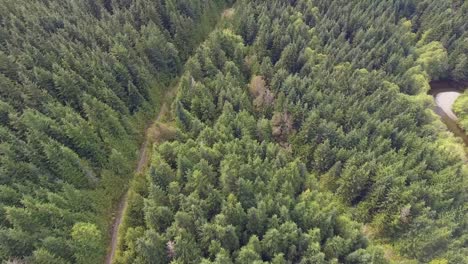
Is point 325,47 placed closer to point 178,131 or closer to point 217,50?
point 217,50

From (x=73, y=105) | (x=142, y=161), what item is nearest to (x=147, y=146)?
(x=142, y=161)

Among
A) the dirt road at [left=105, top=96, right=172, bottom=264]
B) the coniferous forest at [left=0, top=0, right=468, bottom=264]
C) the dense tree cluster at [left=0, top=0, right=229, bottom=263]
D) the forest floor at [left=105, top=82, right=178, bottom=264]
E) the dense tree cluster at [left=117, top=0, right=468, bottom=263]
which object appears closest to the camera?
the dense tree cluster at [left=0, top=0, right=229, bottom=263]

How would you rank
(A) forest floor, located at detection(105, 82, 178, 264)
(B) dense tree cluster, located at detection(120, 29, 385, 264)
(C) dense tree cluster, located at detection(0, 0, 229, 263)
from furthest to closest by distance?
1. (A) forest floor, located at detection(105, 82, 178, 264)
2. (C) dense tree cluster, located at detection(0, 0, 229, 263)
3. (B) dense tree cluster, located at detection(120, 29, 385, 264)

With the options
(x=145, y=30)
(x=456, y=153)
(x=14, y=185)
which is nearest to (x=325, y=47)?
(x=456, y=153)

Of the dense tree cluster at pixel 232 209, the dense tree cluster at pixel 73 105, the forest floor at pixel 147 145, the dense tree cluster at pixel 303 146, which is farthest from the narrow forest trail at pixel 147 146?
the dense tree cluster at pixel 303 146

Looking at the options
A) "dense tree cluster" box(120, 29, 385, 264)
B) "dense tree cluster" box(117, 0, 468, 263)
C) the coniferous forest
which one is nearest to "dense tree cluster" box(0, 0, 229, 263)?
the coniferous forest

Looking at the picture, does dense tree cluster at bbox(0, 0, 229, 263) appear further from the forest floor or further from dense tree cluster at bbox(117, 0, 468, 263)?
dense tree cluster at bbox(117, 0, 468, 263)

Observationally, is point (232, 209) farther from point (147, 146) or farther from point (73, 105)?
point (73, 105)
